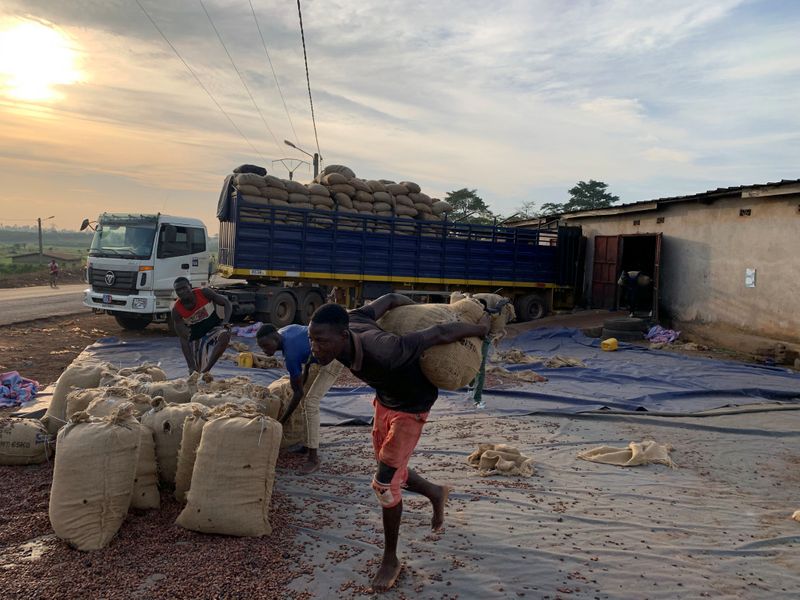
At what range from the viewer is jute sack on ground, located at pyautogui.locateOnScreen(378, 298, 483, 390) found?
315cm

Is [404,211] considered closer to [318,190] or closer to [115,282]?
[318,190]

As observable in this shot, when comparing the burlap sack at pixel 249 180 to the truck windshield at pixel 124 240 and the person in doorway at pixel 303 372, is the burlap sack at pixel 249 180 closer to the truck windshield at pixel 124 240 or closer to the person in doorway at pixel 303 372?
the truck windshield at pixel 124 240

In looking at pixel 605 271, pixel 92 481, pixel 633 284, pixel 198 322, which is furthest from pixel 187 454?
pixel 605 271

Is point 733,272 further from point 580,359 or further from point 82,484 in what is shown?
point 82,484

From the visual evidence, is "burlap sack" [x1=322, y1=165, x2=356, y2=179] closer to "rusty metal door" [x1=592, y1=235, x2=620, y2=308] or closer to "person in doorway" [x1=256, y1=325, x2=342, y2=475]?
"rusty metal door" [x1=592, y1=235, x2=620, y2=308]

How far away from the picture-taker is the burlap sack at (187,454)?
3795mm

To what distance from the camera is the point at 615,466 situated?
5.25m

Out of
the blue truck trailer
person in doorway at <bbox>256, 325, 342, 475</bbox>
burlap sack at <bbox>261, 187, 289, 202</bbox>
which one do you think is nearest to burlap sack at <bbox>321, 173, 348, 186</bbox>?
the blue truck trailer

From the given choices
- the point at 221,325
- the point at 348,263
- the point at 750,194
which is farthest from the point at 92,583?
the point at 750,194

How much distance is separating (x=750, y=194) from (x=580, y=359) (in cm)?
499

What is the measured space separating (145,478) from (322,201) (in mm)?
10816

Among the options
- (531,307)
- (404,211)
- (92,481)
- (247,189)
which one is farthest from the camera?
(531,307)

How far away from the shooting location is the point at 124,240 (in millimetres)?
12703

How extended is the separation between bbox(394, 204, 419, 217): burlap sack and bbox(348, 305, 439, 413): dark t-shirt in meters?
11.9
